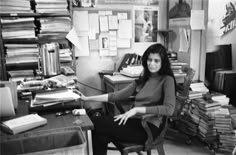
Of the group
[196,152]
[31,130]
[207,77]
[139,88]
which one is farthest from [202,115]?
[31,130]

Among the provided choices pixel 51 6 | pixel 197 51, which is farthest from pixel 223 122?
pixel 51 6

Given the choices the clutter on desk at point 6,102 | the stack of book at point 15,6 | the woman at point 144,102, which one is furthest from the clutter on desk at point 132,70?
the clutter on desk at point 6,102

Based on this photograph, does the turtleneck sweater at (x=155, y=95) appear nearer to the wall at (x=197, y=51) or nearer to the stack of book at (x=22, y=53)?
the stack of book at (x=22, y=53)

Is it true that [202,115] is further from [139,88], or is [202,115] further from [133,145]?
[133,145]

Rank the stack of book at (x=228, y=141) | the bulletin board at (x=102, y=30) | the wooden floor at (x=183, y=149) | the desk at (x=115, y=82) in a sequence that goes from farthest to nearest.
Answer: the bulletin board at (x=102, y=30)
the desk at (x=115, y=82)
the wooden floor at (x=183, y=149)
the stack of book at (x=228, y=141)

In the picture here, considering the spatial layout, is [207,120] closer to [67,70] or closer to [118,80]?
[118,80]

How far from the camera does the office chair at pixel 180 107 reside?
236cm

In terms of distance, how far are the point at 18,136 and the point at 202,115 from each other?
75.6 inches

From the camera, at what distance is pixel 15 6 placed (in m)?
2.24

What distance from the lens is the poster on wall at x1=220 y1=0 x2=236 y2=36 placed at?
3.02 m

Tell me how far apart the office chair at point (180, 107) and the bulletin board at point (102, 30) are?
0.92 metres

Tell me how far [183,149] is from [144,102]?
1.02m

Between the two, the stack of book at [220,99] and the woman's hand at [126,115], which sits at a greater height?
the woman's hand at [126,115]

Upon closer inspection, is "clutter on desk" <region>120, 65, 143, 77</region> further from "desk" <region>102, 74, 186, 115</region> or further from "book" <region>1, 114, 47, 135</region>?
"book" <region>1, 114, 47, 135</region>
